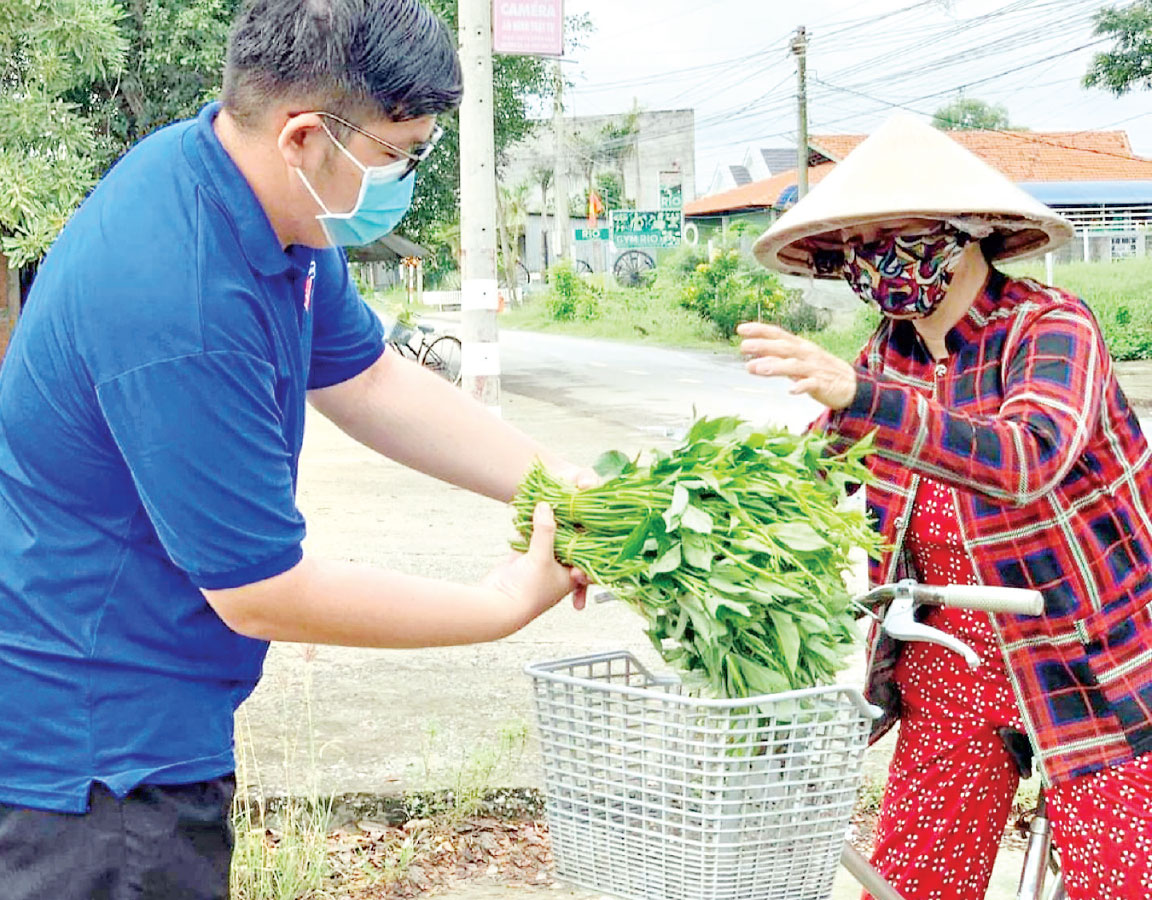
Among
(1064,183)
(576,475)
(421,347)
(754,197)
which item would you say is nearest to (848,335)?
(421,347)

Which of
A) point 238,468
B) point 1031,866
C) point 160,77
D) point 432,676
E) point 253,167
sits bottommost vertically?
point 432,676

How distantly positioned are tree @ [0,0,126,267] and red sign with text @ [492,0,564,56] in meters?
4.39

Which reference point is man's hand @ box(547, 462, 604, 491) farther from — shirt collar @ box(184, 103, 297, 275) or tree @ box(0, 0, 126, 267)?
tree @ box(0, 0, 126, 267)

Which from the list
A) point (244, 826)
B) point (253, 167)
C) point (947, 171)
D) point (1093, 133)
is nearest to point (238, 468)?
point (253, 167)

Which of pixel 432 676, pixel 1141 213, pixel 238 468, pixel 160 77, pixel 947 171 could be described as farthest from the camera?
pixel 1141 213

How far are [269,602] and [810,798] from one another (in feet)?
2.48

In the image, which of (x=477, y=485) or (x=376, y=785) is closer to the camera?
(x=477, y=485)

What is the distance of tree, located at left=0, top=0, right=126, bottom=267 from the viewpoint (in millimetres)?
5844

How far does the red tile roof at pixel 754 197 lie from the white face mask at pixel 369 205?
1815 inches

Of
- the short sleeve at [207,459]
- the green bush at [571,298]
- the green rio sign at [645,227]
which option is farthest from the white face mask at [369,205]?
the green bush at [571,298]

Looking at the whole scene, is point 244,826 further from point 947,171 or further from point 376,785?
point 947,171

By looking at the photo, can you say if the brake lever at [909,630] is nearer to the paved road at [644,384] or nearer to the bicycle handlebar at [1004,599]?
the bicycle handlebar at [1004,599]

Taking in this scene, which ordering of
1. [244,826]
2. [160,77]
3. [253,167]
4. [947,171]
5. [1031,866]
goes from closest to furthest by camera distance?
1. [253,167]
2. [947,171]
3. [1031,866]
4. [244,826]
5. [160,77]

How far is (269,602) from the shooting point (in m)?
2.00
